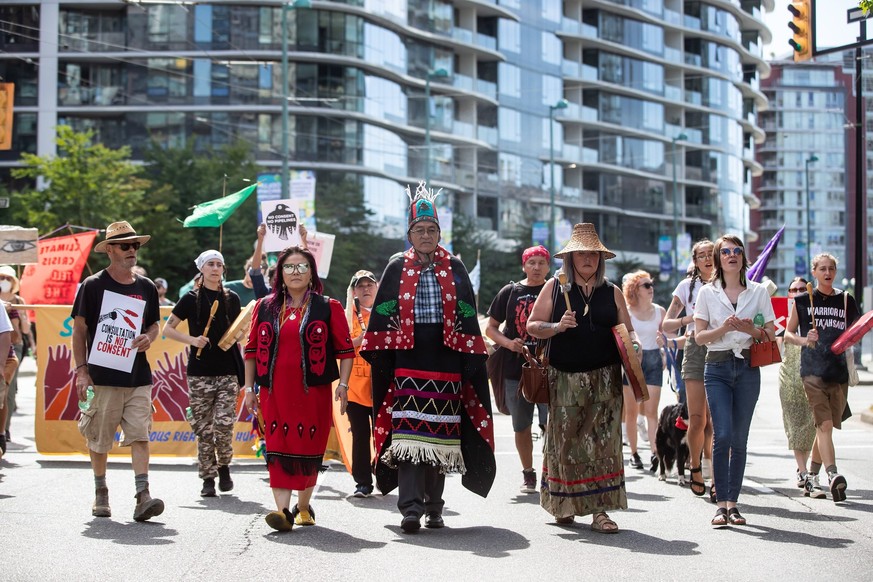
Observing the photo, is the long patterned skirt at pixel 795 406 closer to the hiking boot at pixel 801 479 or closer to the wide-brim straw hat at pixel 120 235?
the hiking boot at pixel 801 479

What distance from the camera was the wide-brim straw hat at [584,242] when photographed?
852cm

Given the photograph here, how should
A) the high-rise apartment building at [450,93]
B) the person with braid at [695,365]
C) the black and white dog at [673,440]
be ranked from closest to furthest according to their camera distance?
1. the person with braid at [695,365]
2. the black and white dog at [673,440]
3. the high-rise apartment building at [450,93]

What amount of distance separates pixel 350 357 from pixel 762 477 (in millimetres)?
5060

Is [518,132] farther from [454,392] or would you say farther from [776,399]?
[454,392]

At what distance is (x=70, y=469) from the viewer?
39.7 ft

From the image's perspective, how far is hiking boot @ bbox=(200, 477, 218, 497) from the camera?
403 inches

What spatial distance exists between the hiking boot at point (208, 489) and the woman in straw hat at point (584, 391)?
302 centimetres

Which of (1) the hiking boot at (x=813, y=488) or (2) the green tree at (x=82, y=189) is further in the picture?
(2) the green tree at (x=82, y=189)

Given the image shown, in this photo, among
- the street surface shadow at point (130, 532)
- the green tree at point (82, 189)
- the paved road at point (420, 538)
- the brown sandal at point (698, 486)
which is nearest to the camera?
the paved road at point (420, 538)

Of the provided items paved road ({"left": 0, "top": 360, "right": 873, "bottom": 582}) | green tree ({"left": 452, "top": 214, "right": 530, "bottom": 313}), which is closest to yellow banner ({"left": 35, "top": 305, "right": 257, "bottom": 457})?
paved road ({"left": 0, "top": 360, "right": 873, "bottom": 582})

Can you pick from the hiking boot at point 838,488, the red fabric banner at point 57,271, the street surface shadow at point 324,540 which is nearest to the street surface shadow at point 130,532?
the street surface shadow at point 324,540

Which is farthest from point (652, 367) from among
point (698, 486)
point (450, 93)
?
point (450, 93)

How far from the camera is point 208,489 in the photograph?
1027 cm

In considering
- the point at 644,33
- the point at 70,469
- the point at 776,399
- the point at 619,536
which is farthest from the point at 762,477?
the point at 644,33
